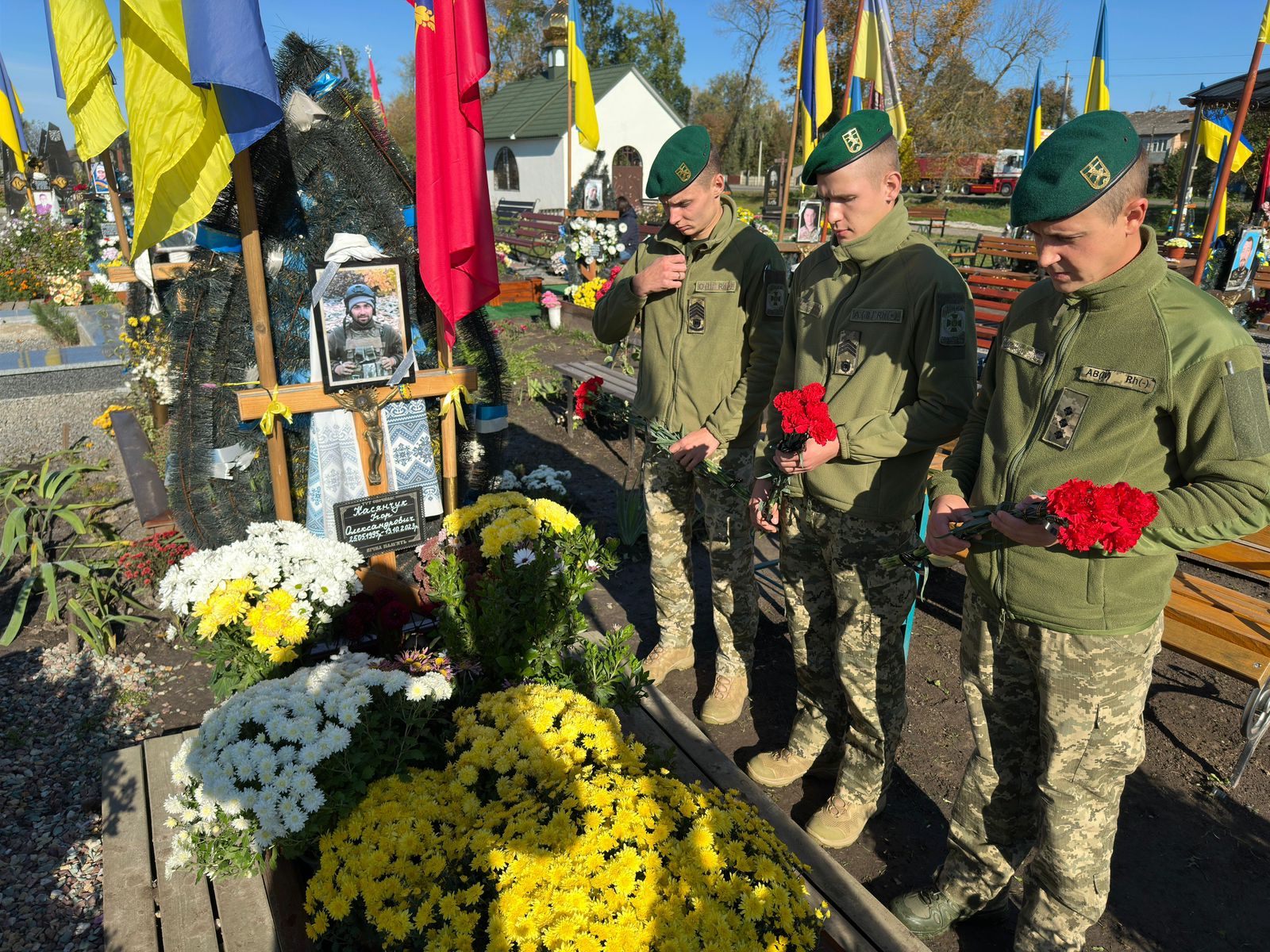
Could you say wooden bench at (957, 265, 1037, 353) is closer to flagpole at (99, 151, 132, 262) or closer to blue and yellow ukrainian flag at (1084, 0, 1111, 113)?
blue and yellow ukrainian flag at (1084, 0, 1111, 113)

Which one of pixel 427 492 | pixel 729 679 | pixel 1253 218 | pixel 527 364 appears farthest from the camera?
pixel 1253 218

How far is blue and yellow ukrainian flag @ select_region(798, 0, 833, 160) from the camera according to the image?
8.66 metres

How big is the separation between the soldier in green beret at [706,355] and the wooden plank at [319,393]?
0.72m

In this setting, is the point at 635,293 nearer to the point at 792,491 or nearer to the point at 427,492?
the point at 792,491

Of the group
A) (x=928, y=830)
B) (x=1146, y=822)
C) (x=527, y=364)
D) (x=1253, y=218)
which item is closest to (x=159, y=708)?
(x=928, y=830)

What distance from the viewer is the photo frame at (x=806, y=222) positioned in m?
11.2

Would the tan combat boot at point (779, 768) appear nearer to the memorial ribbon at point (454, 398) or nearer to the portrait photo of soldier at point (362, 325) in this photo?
the memorial ribbon at point (454, 398)

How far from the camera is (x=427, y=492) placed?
3908 mm

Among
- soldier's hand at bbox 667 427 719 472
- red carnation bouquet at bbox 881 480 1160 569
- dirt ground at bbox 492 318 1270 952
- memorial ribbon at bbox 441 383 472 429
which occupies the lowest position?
dirt ground at bbox 492 318 1270 952

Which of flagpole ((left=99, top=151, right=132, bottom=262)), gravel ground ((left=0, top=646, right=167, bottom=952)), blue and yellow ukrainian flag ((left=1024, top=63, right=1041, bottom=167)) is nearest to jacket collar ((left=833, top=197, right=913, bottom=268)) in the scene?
gravel ground ((left=0, top=646, right=167, bottom=952))

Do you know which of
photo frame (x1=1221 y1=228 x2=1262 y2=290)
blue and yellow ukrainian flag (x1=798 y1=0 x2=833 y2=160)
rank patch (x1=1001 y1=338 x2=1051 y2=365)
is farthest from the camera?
photo frame (x1=1221 y1=228 x2=1262 y2=290)

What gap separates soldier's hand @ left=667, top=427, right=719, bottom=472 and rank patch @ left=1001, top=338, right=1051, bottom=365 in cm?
129

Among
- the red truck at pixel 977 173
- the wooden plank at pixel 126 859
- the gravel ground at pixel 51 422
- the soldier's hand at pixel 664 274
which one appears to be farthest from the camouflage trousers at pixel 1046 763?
the red truck at pixel 977 173

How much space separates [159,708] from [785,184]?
10.7 meters
